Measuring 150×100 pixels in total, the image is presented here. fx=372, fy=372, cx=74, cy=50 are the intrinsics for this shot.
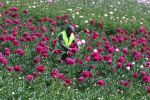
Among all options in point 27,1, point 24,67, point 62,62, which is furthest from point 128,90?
point 27,1

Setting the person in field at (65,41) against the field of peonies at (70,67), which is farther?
the person in field at (65,41)

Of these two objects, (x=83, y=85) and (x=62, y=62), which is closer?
(x=83, y=85)

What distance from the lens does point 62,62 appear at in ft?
27.3

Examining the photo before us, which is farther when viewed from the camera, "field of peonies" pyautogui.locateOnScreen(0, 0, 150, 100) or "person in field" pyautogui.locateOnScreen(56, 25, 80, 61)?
"person in field" pyautogui.locateOnScreen(56, 25, 80, 61)

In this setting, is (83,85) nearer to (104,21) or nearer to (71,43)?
(71,43)

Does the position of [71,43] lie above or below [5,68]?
below

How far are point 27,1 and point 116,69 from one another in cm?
799

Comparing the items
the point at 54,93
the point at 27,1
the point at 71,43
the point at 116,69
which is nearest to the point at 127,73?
the point at 116,69

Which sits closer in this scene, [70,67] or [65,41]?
[70,67]

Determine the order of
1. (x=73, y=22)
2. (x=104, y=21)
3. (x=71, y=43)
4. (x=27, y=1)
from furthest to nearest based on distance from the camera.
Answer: (x=27, y=1)
(x=104, y=21)
(x=73, y=22)
(x=71, y=43)

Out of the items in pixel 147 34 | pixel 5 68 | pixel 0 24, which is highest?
pixel 5 68

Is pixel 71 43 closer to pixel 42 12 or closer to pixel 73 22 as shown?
pixel 73 22

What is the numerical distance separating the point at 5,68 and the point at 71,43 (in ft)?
8.46

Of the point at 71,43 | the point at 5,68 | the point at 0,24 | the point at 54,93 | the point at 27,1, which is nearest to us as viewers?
the point at 54,93
